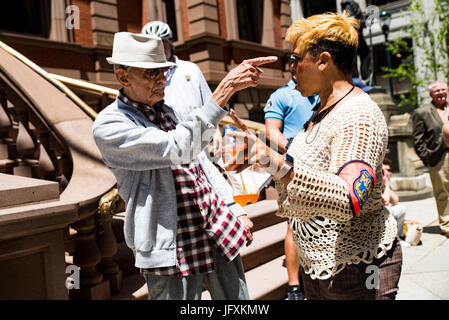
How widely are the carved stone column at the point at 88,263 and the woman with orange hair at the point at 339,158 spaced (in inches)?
74.4

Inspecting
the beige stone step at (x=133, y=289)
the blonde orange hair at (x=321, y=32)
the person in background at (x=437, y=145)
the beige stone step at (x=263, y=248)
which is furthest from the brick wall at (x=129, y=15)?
the blonde orange hair at (x=321, y=32)

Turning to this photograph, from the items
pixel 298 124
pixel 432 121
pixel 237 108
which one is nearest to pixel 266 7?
pixel 237 108

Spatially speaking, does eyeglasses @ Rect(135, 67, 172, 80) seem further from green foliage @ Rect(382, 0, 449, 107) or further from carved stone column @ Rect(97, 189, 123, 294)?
green foliage @ Rect(382, 0, 449, 107)

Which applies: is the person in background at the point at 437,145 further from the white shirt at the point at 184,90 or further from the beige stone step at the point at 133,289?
the beige stone step at the point at 133,289

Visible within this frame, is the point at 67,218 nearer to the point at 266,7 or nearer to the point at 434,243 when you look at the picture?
the point at 434,243

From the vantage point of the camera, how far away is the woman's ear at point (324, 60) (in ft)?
5.72

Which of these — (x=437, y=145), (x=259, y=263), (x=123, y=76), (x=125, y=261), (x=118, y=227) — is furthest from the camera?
(x=437, y=145)

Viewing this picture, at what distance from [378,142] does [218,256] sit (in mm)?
1081

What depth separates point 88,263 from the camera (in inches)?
125

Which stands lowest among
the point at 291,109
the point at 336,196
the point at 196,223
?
the point at 196,223

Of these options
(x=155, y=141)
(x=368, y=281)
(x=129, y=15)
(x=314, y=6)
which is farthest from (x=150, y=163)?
(x=314, y=6)

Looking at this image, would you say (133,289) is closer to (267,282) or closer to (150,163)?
(267,282)

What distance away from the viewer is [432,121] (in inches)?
225

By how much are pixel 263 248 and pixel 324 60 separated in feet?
9.67
